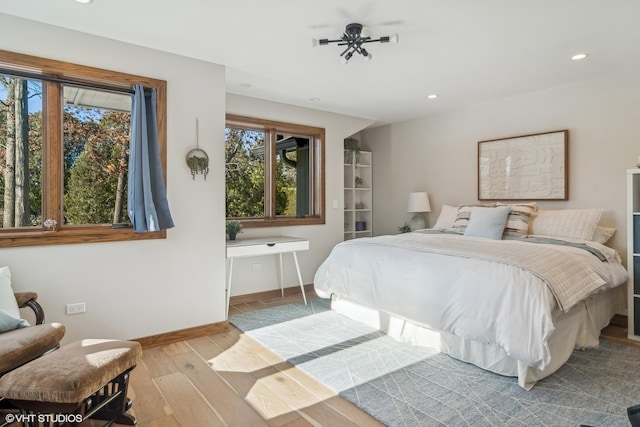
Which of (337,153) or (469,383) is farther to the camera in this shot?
(337,153)

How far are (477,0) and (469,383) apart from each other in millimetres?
2431

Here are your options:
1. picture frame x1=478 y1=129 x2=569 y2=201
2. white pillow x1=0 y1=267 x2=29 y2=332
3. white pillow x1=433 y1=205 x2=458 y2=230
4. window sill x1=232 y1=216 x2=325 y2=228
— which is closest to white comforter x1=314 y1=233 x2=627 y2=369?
white pillow x1=433 y1=205 x2=458 y2=230

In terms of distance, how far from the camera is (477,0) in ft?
7.39

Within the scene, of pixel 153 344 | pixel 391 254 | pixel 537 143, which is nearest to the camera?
pixel 153 344

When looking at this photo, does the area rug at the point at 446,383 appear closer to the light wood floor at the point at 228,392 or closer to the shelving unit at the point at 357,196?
the light wood floor at the point at 228,392

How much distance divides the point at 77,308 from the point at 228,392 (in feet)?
4.46

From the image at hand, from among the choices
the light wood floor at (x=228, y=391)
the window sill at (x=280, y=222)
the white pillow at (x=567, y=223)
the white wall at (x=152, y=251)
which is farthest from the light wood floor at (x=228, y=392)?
the white pillow at (x=567, y=223)

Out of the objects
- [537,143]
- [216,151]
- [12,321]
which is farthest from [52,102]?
[537,143]

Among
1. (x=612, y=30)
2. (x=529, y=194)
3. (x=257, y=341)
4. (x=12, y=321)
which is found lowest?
(x=257, y=341)

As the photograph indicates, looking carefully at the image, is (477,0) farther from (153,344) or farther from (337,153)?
(153,344)

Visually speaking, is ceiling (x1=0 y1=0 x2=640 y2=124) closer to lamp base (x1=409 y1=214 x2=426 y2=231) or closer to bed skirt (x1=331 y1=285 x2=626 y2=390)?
lamp base (x1=409 y1=214 x2=426 y2=231)

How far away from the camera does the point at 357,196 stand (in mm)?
5949

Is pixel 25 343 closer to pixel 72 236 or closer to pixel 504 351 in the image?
pixel 72 236

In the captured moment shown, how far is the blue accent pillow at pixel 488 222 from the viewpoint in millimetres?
3586
